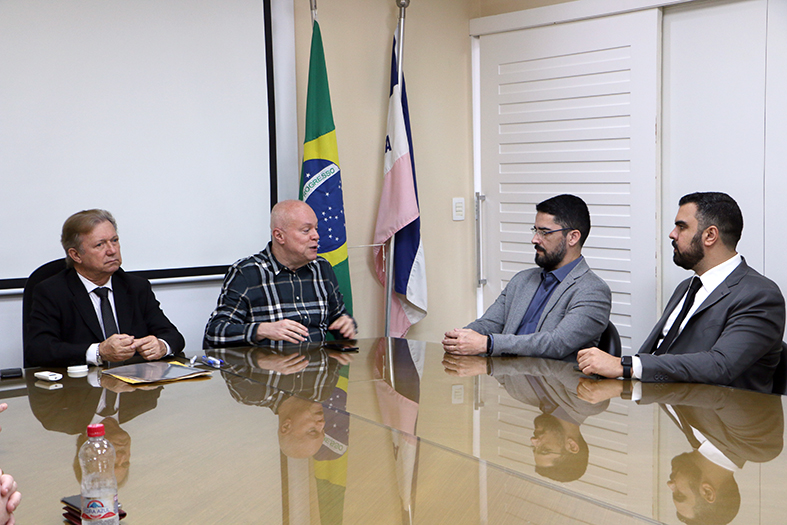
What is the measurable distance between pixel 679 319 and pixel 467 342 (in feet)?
2.42

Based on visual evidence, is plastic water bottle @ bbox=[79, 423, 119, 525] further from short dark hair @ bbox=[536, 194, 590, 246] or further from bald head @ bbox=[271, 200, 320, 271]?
short dark hair @ bbox=[536, 194, 590, 246]

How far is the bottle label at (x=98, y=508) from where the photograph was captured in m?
1.12

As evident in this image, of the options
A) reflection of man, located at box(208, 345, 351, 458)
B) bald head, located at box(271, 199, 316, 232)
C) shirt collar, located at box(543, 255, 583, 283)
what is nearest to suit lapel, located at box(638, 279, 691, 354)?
shirt collar, located at box(543, 255, 583, 283)

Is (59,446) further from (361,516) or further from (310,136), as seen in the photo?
(310,136)

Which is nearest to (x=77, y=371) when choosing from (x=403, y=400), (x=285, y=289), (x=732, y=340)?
(x=285, y=289)

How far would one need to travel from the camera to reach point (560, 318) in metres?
2.63

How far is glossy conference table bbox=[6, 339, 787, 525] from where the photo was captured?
4.05 ft

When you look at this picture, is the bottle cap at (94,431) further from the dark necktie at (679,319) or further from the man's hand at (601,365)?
the dark necktie at (679,319)

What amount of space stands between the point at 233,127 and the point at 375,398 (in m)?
1.97

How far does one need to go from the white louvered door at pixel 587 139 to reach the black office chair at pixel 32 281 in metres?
2.55

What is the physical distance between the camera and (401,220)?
3.78 meters

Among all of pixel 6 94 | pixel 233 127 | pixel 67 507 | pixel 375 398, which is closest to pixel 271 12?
pixel 233 127

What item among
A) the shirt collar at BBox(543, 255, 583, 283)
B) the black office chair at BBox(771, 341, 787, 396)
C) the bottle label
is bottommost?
the black office chair at BBox(771, 341, 787, 396)

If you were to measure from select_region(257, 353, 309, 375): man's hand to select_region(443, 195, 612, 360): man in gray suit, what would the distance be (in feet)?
1.76
